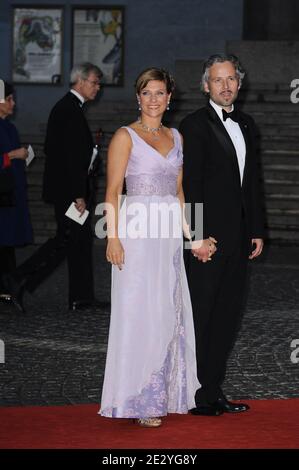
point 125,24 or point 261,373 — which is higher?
point 125,24

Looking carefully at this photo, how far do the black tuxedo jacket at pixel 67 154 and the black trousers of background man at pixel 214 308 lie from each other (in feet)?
14.2

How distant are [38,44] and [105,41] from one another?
1266 millimetres

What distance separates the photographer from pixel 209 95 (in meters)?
8.00

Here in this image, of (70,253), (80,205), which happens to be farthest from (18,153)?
(70,253)

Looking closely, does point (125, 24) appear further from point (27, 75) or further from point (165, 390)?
point (165, 390)

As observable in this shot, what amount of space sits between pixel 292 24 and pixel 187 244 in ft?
60.7

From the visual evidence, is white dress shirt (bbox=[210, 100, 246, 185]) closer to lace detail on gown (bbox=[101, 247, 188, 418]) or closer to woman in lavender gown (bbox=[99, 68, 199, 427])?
woman in lavender gown (bbox=[99, 68, 199, 427])

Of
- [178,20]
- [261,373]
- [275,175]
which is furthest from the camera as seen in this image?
[178,20]

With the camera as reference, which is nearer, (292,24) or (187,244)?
(187,244)

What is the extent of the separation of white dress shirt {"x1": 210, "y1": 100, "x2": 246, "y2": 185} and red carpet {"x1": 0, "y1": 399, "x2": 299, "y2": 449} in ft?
4.43

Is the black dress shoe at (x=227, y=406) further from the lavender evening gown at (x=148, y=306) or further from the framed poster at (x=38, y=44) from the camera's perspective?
the framed poster at (x=38, y=44)

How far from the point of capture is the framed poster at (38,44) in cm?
2620

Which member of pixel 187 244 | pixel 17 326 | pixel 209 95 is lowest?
pixel 17 326

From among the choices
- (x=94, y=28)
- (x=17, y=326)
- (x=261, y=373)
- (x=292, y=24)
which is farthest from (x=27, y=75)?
(x=261, y=373)
